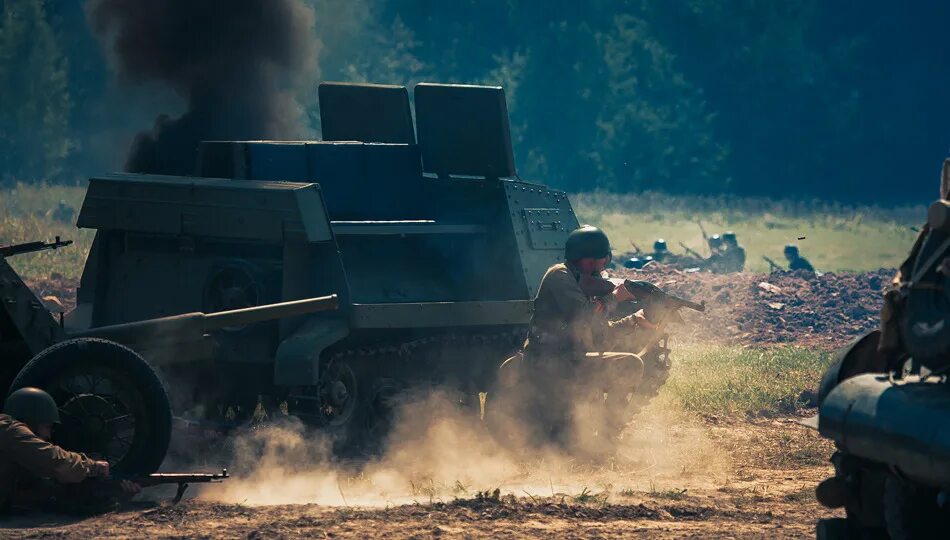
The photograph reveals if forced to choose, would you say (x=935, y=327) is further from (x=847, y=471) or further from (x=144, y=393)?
(x=144, y=393)

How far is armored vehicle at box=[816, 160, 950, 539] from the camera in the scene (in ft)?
23.4

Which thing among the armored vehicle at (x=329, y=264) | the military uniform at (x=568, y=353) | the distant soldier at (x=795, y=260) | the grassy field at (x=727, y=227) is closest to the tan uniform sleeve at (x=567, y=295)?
the military uniform at (x=568, y=353)

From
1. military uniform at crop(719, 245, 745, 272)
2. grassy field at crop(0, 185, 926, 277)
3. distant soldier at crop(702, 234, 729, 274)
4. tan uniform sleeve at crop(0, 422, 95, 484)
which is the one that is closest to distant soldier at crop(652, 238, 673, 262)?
distant soldier at crop(702, 234, 729, 274)

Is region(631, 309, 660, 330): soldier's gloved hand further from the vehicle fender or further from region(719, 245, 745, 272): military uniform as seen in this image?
region(719, 245, 745, 272): military uniform

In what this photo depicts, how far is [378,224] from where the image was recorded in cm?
1430

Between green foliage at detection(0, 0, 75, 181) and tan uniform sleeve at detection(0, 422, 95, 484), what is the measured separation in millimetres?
39381

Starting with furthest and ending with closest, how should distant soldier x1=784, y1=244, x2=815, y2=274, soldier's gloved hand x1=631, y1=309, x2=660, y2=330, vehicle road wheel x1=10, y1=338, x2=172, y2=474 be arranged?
distant soldier x1=784, y1=244, x2=815, y2=274, soldier's gloved hand x1=631, y1=309, x2=660, y2=330, vehicle road wheel x1=10, y1=338, x2=172, y2=474

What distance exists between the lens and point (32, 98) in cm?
4838

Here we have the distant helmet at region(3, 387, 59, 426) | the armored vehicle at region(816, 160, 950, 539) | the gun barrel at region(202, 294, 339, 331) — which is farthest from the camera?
the gun barrel at region(202, 294, 339, 331)

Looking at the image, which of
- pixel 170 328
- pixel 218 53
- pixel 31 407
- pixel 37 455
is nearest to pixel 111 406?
pixel 31 407

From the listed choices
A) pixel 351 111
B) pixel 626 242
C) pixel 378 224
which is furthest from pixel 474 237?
pixel 626 242

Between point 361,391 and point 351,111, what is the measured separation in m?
3.60

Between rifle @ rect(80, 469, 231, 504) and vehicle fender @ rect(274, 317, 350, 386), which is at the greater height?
vehicle fender @ rect(274, 317, 350, 386)

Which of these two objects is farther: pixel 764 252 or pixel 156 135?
pixel 764 252
